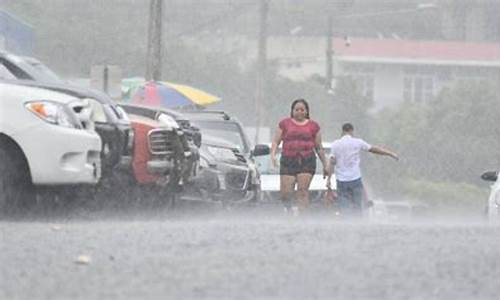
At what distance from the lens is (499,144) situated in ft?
Answer: 201

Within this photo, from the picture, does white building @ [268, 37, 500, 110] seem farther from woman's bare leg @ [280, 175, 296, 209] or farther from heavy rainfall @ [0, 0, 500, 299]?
woman's bare leg @ [280, 175, 296, 209]

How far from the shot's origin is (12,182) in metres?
13.4

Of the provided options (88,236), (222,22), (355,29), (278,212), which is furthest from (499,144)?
(88,236)

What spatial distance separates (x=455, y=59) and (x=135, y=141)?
60.3m

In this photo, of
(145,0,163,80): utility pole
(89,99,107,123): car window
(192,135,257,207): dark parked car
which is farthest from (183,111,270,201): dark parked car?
(145,0,163,80): utility pole

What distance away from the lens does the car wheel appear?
43.6 ft

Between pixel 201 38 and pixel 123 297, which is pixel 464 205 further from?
pixel 123 297

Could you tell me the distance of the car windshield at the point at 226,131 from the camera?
71.9ft

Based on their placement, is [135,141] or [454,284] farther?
[135,141]

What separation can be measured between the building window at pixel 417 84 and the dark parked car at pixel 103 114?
6332 cm

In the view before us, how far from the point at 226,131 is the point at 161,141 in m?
6.64

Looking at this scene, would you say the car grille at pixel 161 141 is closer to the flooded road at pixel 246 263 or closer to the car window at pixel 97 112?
the car window at pixel 97 112

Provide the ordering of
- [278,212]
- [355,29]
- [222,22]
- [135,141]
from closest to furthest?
[135,141]
[278,212]
[222,22]
[355,29]

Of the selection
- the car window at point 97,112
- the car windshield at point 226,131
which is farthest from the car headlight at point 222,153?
the car window at point 97,112
